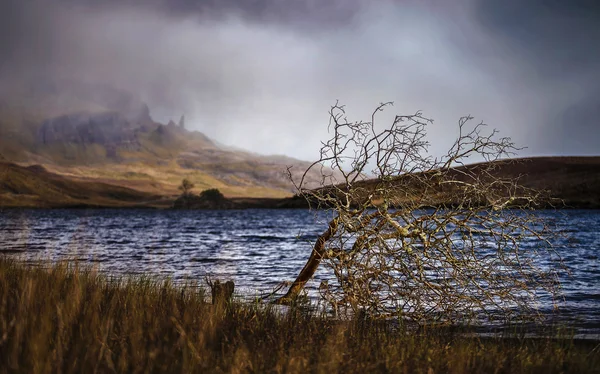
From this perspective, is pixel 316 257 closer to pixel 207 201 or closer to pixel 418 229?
pixel 418 229

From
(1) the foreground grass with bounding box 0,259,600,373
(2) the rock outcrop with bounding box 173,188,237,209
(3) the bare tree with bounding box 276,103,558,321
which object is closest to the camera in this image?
(1) the foreground grass with bounding box 0,259,600,373

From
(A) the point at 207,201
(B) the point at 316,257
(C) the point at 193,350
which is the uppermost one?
(B) the point at 316,257

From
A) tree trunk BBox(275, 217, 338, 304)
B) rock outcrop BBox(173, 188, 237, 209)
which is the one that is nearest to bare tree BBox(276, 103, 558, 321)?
tree trunk BBox(275, 217, 338, 304)

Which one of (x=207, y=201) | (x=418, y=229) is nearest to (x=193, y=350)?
(x=418, y=229)

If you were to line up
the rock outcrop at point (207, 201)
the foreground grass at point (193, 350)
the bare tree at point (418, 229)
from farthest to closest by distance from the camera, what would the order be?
1. the rock outcrop at point (207, 201)
2. the bare tree at point (418, 229)
3. the foreground grass at point (193, 350)

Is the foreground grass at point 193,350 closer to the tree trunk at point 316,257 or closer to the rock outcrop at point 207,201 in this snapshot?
the tree trunk at point 316,257

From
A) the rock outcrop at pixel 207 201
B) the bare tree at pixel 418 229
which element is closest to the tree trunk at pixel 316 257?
the bare tree at pixel 418 229

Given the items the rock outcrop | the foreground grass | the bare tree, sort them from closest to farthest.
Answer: the foreground grass < the bare tree < the rock outcrop

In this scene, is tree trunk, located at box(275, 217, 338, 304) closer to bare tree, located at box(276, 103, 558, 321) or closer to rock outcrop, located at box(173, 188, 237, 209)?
bare tree, located at box(276, 103, 558, 321)

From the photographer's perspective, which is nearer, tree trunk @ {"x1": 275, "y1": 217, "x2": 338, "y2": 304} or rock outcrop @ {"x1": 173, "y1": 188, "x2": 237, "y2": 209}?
tree trunk @ {"x1": 275, "y1": 217, "x2": 338, "y2": 304}

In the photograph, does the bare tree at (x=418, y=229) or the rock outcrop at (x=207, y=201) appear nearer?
the bare tree at (x=418, y=229)

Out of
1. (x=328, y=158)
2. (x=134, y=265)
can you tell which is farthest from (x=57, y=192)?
(x=328, y=158)

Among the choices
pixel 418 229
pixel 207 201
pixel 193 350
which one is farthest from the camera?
pixel 207 201

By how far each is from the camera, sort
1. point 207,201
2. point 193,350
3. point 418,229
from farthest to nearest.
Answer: point 207,201 < point 418,229 < point 193,350
